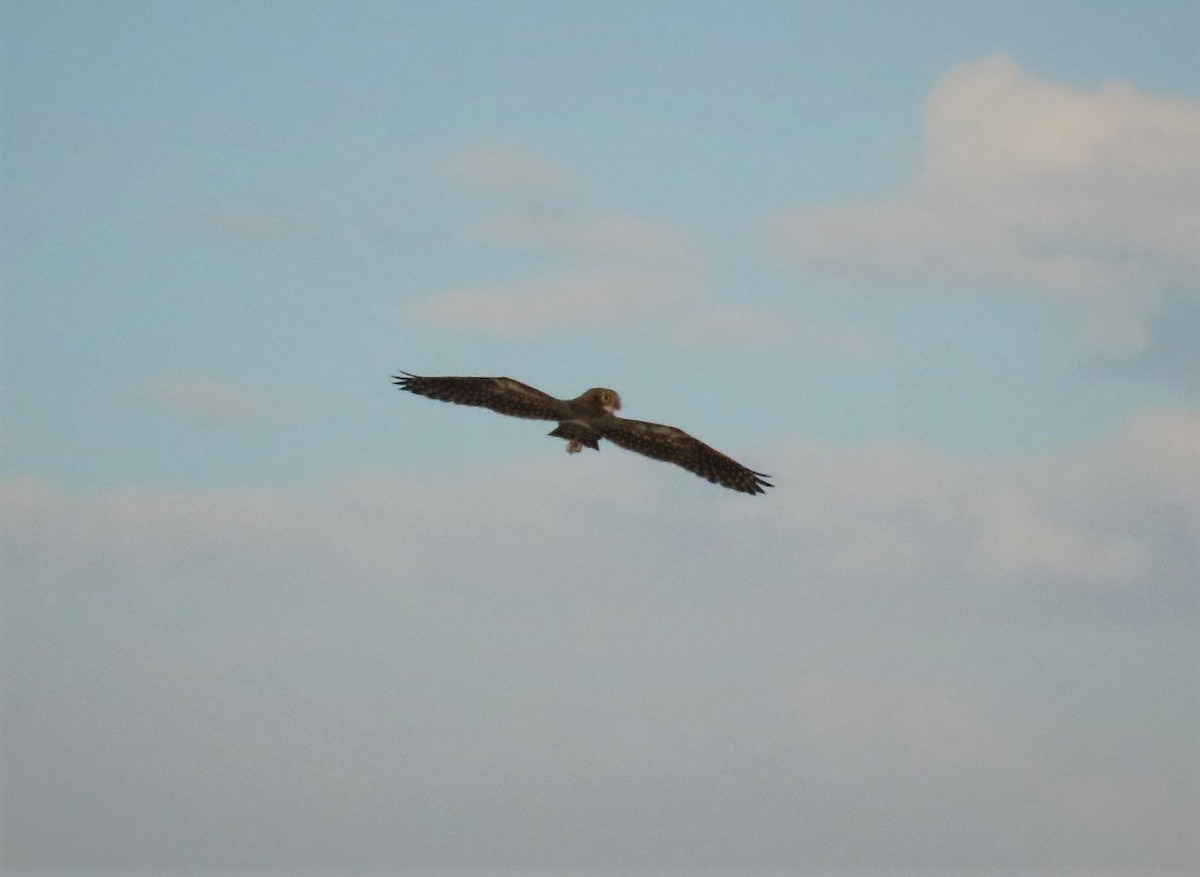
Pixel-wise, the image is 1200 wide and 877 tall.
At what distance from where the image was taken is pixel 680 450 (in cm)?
3600

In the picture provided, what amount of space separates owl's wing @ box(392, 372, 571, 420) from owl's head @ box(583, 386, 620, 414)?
1.62ft

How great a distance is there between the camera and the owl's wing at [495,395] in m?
33.6

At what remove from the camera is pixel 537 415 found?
33.9m

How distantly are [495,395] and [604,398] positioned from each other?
204 centimetres

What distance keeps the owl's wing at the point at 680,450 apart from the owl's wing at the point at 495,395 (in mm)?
1072

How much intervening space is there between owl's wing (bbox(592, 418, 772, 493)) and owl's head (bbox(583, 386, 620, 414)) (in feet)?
1.68

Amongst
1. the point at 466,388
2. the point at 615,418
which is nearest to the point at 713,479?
the point at 615,418

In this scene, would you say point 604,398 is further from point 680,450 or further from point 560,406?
point 680,450

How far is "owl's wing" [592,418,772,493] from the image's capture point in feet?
114

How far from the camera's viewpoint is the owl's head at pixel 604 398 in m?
33.5

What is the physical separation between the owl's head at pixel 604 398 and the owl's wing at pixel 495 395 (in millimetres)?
493

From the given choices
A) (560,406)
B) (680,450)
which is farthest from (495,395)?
(680,450)

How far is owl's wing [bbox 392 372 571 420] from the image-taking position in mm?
33594

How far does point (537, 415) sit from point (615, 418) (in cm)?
151
